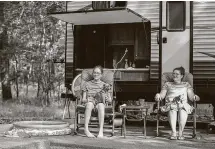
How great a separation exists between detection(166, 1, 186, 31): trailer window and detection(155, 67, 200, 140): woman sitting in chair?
5.82ft

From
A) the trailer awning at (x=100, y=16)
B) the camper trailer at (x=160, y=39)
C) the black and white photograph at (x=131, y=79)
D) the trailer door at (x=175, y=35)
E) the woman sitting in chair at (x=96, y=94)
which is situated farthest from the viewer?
the trailer door at (x=175, y=35)

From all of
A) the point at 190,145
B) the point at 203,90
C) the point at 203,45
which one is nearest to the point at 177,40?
the point at 203,45

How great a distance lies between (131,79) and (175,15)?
1452mm

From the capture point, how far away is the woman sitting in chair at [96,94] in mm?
5230

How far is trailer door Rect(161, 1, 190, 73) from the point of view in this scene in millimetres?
7070

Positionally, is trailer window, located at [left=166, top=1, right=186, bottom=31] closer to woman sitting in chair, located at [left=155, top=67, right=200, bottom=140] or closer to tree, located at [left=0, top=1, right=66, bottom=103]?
woman sitting in chair, located at [left=155, top=67, right=200, bottom=140]

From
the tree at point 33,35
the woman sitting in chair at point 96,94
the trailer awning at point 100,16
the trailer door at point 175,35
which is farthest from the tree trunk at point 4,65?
the woman sitting in chair at point 96,94

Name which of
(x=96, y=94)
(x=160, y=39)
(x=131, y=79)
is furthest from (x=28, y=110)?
(x=96, y=94)

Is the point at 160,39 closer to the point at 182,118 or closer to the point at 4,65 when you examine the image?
the point at 182,118

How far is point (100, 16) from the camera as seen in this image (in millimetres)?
7250

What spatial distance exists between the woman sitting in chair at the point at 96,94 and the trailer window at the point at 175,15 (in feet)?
7.14

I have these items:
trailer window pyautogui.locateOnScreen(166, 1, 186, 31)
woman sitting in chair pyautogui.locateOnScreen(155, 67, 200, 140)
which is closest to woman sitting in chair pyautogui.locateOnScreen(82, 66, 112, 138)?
woman sitting in chair pyautogui.locateOnScreen(155, 67, 200, 140)

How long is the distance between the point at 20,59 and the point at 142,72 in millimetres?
9056

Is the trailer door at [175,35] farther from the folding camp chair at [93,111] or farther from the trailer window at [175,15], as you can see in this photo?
the folding camp chair at [93,111]
